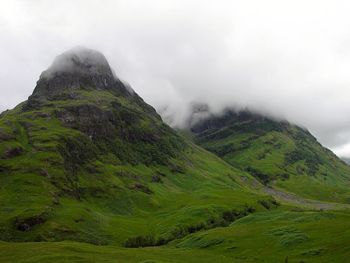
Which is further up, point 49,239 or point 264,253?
point 49,239

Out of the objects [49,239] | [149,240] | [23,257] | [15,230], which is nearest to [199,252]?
[23,257]

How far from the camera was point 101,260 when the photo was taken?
103438 mm

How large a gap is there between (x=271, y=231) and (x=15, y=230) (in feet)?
399

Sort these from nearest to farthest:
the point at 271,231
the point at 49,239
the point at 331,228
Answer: the point at 331,228 → the point at 271,231 → the point at 49,239

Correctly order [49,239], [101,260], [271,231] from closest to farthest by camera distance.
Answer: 1. [101,260]
2. [271,231]
3. [49,239]

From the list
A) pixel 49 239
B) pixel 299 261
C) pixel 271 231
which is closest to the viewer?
pixel 299 261

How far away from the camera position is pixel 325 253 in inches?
3816

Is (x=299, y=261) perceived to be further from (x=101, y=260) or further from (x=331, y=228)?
(x=101, y=260)

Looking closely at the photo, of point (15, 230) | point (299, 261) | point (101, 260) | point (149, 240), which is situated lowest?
point (299, 261)

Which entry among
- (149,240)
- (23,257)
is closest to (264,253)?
(23,257)

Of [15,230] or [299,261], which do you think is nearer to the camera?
[299,261]

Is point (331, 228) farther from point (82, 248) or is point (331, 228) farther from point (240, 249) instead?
point (82, 248)

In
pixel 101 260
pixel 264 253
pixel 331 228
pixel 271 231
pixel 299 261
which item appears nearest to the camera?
pixel 299 261

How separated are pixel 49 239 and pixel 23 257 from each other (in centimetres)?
8964
